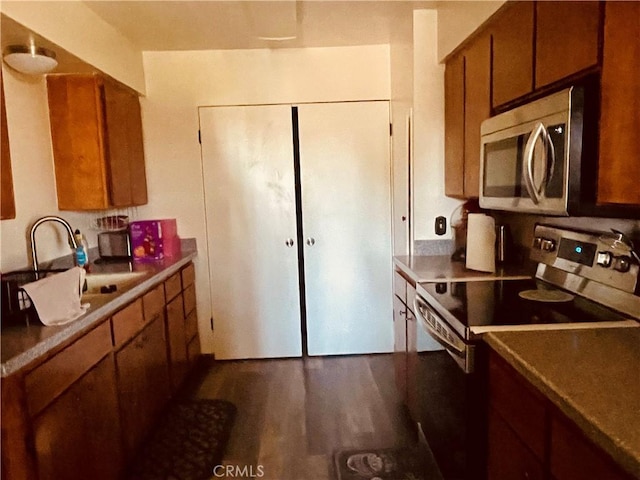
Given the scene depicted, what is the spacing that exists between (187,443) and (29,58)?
2020 mm

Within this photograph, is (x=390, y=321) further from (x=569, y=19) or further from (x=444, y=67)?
(x=569, y=19)

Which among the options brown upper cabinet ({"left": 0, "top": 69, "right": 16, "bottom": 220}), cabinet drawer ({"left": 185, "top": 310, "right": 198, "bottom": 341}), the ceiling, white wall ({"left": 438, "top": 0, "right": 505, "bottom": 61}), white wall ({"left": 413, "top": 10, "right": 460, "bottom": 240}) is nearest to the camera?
brown upper cabinet ({"left": 0, "top": 69, "right": 16, "bottom": 220})

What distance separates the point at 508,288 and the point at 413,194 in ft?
3.34

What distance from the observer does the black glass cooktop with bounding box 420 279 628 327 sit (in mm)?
1505

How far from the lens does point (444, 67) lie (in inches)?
107

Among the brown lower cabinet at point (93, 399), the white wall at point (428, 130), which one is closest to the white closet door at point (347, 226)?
the white wall at point (428, 130)

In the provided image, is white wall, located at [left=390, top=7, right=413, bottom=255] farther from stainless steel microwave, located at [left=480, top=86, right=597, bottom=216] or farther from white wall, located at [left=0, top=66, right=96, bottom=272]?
white wall, located at [left=0, top=66, right=96, bottom=272]

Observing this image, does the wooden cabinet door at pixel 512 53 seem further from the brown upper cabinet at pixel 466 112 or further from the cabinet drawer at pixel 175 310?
the cabinet drawer at pixel 175 310

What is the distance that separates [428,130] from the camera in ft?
9.02

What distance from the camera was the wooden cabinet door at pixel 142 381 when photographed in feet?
6.97

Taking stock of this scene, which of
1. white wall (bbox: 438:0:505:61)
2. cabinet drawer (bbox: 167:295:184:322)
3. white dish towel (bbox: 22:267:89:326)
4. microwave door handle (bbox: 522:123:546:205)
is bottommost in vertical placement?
cabinet drawer (bbox: 167:295:184:322)

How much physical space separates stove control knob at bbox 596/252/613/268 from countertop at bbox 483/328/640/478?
0.96 ft

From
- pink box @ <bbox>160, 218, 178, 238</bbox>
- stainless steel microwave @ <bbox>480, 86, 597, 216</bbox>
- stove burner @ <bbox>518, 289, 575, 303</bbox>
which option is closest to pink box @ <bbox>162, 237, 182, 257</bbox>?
pink box @ <bbox>160, 218, 178, 238</bbox>

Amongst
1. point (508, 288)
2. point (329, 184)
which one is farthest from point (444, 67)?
point (508, 288)
